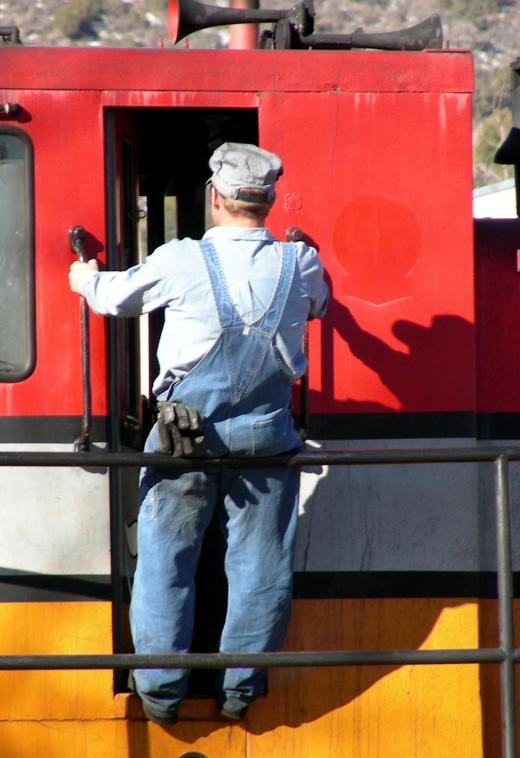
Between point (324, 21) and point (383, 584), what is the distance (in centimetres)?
4953

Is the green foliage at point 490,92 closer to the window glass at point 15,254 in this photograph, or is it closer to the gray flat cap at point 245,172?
the window glass at point 15,254

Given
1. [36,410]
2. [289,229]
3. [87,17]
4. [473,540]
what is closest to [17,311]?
[36,410]

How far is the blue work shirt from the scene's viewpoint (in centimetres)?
340

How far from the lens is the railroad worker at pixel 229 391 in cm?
340

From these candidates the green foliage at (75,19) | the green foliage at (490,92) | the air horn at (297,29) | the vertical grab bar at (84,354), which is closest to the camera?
the vertical grab bar at (84,354)

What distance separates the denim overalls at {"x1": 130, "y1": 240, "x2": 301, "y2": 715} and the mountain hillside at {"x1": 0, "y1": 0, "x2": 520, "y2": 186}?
46.1 m

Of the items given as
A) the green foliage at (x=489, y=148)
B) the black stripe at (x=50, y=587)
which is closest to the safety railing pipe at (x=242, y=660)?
the black stripe at (x=50, y=587)

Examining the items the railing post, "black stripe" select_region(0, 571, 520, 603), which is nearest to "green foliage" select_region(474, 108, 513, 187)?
"black stripe" select_region(0, 571, 520, 603)

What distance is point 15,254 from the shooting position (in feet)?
12.6

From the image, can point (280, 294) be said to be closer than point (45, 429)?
→ Yes

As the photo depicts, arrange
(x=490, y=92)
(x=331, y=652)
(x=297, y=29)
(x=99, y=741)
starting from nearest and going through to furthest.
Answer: (x=331, y=652) < (x=99, y=741) < (x=297, y=29) < (x=490, y=92)

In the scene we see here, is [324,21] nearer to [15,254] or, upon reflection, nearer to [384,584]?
[15,254]

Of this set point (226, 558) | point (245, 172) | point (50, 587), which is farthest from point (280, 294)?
point (50, 587)

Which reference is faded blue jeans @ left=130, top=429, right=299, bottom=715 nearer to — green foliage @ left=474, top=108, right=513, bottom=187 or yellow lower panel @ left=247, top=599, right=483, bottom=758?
yellow lower panel @ left=247, top=599, right=483, bottom=758
